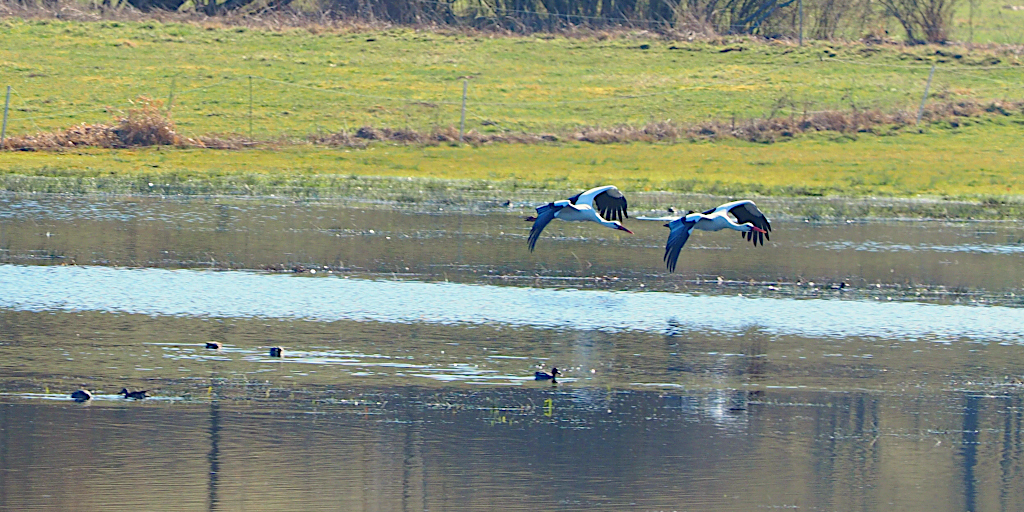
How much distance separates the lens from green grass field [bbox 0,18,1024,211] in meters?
23.4

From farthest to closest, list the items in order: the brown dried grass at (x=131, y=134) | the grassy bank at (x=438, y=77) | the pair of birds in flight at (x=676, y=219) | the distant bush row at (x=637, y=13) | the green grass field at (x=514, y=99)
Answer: the distant bush row at (x=637, y=13)
the grassy bank at (x=438, y=77)
the brown dried grass at (x=131, y=134)
the green grass field at (x=514, y=99)
the pair of birds in flight at (x=676, y=219)

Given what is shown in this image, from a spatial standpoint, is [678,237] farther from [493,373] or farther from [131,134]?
[131,134]

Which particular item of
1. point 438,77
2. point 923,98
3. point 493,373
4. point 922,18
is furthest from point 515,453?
point 922,18

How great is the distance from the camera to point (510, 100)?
28.9 metres

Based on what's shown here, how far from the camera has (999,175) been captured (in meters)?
24.2

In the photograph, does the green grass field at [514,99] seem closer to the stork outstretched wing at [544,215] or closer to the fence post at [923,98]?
the fence post at [923,98]

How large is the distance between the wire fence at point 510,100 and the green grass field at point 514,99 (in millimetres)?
64

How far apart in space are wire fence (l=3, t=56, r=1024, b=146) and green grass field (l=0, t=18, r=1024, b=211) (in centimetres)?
6

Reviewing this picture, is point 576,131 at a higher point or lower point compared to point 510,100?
lower

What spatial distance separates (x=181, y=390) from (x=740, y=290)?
6.45 metres

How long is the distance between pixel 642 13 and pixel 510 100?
35.7ft

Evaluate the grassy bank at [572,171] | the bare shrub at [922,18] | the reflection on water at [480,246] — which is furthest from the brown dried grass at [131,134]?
the bare shrub at [922,18]

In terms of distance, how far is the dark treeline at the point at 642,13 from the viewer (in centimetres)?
3725

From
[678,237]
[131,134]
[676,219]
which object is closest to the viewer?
[678,237]
